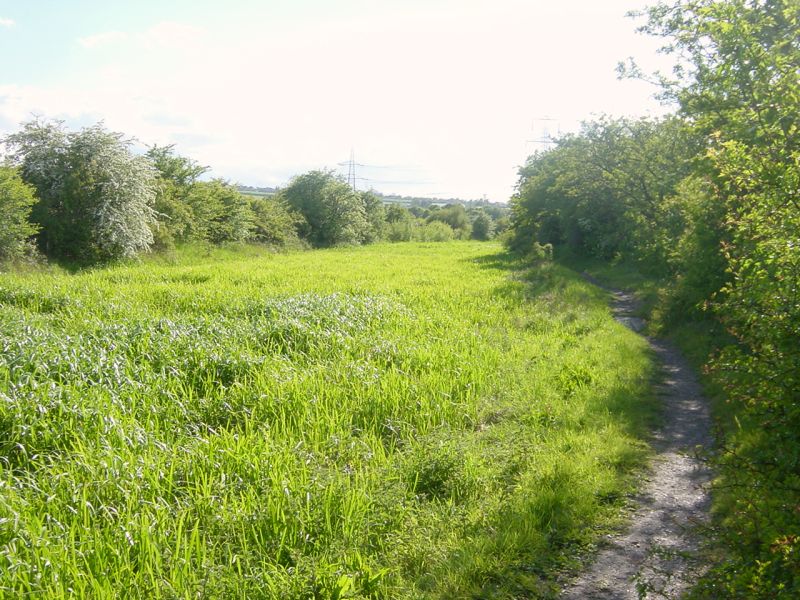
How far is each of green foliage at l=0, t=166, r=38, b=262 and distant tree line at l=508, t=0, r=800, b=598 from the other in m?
17.9

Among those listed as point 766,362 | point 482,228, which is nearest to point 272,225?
point 766,362

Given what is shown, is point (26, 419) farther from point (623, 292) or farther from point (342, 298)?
point (623, 292)

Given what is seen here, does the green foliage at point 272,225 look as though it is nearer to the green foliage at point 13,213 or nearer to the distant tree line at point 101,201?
the distant tree line at point 101,201

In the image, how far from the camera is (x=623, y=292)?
21.4 meters

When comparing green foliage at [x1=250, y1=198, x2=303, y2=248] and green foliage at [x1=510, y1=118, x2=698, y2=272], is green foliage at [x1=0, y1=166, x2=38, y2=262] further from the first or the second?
green foliage at [x1=510, y1=118, x2=698, y2=272]

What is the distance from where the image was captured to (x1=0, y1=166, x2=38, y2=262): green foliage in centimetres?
1677

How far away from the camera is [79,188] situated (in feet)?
66.9

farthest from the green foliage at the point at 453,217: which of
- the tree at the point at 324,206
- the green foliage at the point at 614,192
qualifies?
the green foliage at the point at 614,192

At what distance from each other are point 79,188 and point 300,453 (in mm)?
18837

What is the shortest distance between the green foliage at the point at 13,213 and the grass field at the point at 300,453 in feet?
23.5

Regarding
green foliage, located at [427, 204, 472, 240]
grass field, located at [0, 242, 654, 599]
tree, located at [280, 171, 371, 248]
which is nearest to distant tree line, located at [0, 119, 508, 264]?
grass field, located at [0, 242, 654, 599]

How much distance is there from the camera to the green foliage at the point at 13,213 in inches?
660

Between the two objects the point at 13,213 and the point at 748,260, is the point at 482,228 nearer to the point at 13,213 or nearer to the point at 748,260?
the point at 13,213

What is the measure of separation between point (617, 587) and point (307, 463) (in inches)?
115
